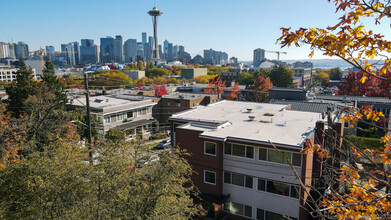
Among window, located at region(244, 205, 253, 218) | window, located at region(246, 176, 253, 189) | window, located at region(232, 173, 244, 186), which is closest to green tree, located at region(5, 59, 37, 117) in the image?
window, located at region(232, 173, 244, 186)

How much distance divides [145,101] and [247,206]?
23973mm

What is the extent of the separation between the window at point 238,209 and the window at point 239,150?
3.03 m

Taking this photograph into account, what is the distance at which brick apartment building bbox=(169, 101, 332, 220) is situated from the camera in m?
14.4

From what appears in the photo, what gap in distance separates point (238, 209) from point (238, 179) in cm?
186

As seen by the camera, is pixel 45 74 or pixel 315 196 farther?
pixel 45 74

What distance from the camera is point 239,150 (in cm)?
1559

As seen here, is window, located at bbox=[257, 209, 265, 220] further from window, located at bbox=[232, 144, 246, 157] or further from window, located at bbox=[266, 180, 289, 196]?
window, located at bbox=[232, 144, 246, 157]

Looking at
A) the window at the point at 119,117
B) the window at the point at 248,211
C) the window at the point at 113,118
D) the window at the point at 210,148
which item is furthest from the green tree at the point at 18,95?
the window at the point at 248,211

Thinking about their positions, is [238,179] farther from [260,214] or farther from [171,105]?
[171,105]

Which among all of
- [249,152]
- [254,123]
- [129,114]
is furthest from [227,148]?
[129,114]

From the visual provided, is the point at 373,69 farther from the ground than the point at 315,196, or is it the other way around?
the point at 373,69

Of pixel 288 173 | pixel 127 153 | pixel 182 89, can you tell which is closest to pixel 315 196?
pixel 288 173

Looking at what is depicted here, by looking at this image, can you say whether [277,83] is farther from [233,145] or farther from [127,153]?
[127,153]

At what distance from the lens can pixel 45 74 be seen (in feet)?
96.1
